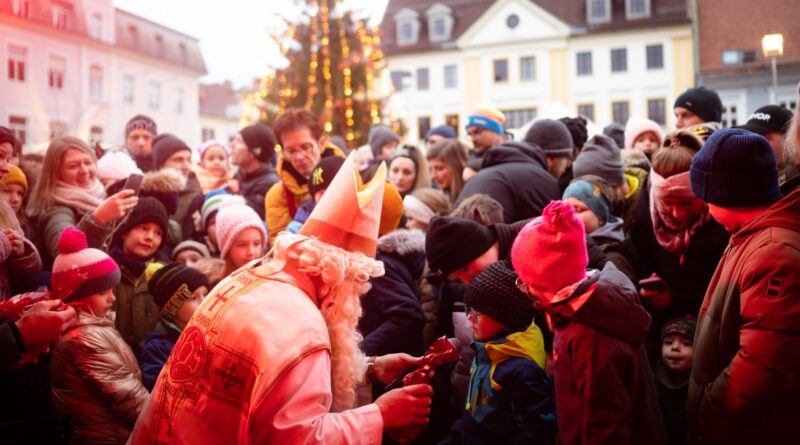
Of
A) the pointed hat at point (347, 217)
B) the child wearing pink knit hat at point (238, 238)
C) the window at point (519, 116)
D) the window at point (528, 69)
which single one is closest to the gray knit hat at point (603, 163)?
the child wearing pink knit hat at point (238, 238)

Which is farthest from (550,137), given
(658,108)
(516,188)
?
(658,108)

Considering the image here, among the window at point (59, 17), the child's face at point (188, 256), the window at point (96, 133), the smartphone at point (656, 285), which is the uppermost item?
the window at point (59, 17)

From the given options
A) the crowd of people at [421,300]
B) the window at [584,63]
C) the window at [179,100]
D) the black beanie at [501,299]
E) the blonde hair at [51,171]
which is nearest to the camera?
the crowd of people at [421,300]

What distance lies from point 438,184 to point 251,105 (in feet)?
33.4

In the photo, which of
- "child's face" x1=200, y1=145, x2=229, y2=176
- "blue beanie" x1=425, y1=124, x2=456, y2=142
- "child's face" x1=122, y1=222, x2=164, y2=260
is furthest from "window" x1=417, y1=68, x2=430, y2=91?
"child's face" x1=122, y1=222, x2=164, y2=260

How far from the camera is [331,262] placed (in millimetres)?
2576

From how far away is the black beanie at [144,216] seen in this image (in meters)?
4.70

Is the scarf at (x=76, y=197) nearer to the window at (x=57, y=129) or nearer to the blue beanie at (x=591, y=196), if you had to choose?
the window at (x=57, y=129)

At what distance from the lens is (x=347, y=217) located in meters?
2.66

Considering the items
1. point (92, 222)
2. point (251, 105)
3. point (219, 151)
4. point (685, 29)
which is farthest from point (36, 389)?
point (685, 29)

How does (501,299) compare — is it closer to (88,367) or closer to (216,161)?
(88,367)

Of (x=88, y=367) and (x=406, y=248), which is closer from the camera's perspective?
(x=88, y=367)

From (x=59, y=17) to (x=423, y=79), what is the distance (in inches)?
1549

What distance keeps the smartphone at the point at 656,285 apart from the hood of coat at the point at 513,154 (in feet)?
4.91
